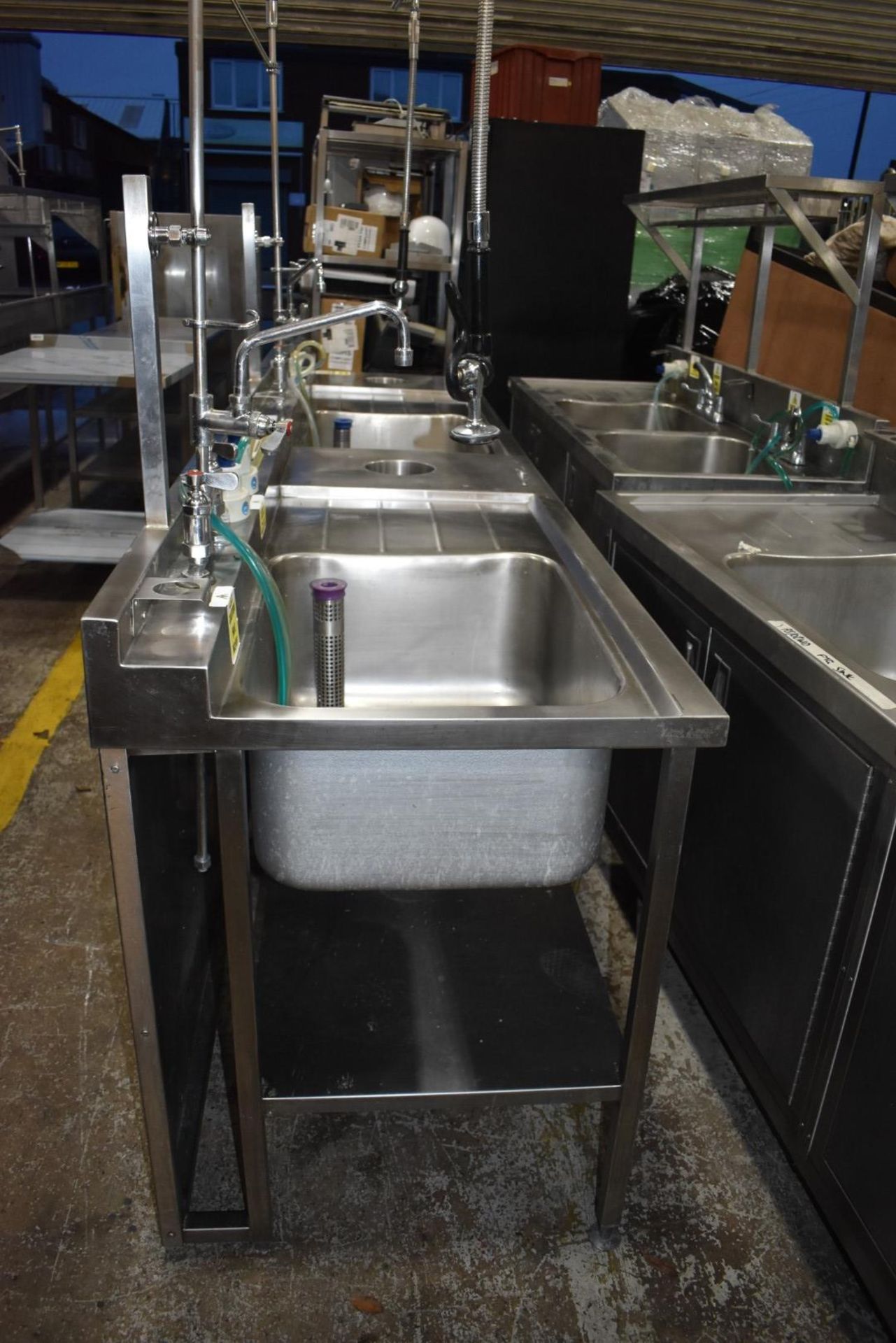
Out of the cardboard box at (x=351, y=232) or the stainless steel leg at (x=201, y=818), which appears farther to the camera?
the cardboard box at (x=351, y=232)

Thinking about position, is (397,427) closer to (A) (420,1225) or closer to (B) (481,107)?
(B) (481,107)

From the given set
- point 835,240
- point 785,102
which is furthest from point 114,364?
point 785,102

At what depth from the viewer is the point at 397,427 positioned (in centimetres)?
271

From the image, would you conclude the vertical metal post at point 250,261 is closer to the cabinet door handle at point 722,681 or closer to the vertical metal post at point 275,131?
the vertical metal post at point 275,131

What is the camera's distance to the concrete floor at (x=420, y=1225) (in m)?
1.23

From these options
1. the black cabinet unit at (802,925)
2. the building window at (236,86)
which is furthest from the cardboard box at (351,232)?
the building window at (236,86)

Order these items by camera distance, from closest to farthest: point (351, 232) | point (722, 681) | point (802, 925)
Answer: point (802, 925)
point (722, 681)
point (351, 232)

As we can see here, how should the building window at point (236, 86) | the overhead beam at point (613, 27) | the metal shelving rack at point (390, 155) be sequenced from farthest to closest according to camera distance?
1. the building window at point (236, 86)
2. the overhead beam at point (613, 27)
3. the metal shelving rack at point (390, 155)

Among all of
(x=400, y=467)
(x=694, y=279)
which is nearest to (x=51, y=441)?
(x=694, y=279)

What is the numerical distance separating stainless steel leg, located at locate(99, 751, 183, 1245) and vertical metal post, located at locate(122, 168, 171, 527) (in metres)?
0.35

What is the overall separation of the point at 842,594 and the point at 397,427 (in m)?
1.43

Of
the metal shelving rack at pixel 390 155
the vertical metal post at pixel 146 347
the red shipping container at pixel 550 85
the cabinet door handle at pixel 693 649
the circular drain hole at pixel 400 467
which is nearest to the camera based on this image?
the vertical metal post at pixel 146 347

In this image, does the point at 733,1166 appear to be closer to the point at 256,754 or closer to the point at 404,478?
the point at 256,754

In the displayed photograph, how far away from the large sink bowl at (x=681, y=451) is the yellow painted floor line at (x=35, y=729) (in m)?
1.56
